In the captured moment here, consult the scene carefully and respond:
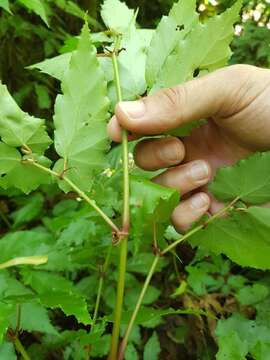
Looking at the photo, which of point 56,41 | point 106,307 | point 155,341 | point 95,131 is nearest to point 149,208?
point 95,131

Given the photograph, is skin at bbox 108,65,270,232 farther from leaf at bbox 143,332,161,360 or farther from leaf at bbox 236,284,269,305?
leaf at bbox 236,284,269,305

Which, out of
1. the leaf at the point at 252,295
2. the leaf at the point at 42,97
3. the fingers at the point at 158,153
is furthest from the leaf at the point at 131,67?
the leaf at the point at 42,97

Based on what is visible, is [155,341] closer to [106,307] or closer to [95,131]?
[106,307]

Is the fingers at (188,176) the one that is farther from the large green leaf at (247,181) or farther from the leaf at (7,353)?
the leaf at (7,353)

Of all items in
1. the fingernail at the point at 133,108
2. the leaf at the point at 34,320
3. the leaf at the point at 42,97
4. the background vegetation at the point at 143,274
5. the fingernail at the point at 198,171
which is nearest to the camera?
the fingernail at the point at 133,108

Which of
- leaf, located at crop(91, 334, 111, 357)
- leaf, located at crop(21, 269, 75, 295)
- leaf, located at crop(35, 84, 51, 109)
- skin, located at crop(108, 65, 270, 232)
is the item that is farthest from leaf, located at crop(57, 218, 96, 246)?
leaf, located at crop(35, 84, 51, 109)

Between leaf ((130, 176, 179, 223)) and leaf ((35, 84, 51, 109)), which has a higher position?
leaf ((130, 176, 179, 223))
